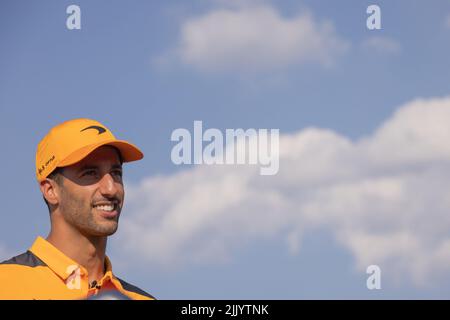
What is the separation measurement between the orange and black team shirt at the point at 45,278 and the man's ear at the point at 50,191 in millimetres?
382

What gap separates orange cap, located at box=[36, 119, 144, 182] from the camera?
7.23 metres

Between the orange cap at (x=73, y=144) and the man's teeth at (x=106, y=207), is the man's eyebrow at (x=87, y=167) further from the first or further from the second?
the man's teeth at (x=106, y=207)

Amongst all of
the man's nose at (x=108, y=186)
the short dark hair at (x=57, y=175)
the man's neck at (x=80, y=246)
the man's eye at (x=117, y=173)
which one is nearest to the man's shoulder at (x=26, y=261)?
the man's neck at (x=80, y=246)

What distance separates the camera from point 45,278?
7.23 m

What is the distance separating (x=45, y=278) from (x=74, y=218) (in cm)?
57

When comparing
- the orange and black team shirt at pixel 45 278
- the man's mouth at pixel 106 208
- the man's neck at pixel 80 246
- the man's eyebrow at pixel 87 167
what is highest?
the man's eyebrow at pixel 87 167

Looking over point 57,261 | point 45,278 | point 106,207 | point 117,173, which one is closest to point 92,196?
point 106,207

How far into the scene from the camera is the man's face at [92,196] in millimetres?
7160

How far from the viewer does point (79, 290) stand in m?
7.22

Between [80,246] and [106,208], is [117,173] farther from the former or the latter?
[80,246]

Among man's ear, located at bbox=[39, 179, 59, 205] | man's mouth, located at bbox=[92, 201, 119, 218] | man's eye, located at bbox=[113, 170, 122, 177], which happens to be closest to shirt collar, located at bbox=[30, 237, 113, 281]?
man's ear, located at bbox=[39, 179, 59, 205]
